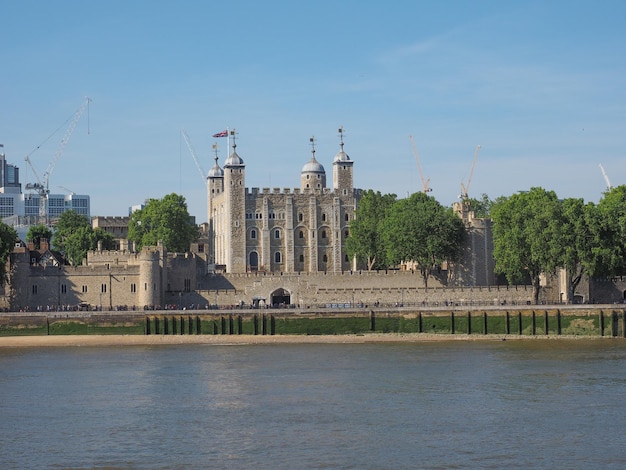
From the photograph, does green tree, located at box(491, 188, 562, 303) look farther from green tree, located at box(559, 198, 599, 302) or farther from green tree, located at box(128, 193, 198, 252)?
green tree, located at box(128, 193, 198, 252)

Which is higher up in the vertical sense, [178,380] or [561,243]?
[561,243]

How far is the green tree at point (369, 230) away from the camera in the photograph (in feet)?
330

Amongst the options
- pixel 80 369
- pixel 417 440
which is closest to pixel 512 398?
pixel 417 440

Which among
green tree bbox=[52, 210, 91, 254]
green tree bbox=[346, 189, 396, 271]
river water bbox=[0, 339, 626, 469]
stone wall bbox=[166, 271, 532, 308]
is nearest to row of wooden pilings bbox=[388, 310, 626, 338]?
stone wall bbox=[166, 271, 532, 308]

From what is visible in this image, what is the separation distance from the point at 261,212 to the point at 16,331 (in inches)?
1362

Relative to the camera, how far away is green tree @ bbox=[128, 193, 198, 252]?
348 ft

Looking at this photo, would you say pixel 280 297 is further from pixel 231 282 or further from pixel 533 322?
pixel 533 322

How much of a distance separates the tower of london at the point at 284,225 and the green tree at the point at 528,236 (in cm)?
2592

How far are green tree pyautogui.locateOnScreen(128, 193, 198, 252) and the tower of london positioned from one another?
3.85 metres

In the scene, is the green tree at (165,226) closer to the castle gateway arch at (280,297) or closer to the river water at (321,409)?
the castle gateway arch at (280,297)

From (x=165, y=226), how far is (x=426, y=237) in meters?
30.2

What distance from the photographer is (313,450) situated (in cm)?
3712

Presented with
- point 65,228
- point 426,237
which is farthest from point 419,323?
point 65,228

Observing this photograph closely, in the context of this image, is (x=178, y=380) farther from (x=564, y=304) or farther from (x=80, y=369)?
(x=564, y=304)
